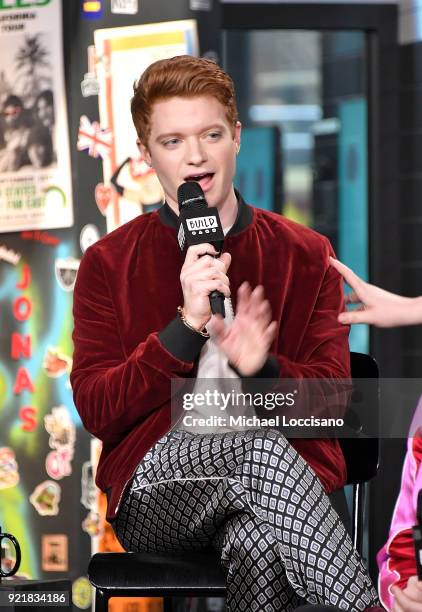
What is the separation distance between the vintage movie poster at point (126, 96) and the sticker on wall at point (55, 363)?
37cm

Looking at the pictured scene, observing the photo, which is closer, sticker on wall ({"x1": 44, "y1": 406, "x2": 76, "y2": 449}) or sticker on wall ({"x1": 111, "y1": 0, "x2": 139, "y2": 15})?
sticker on wall ({"x1": 111, "y1": 0, "x2": 139, "y2": 15})

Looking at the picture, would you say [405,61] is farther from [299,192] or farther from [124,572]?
[124,572]

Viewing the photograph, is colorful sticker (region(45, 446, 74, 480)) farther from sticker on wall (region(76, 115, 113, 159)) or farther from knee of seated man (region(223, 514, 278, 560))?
knee of seated man (region(223, 514, 278, 560))

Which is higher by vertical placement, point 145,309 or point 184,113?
point 184,113

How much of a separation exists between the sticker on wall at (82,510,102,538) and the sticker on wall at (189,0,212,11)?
1323mm

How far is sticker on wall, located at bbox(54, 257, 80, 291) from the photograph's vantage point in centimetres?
301

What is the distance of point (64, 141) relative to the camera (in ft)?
9.75

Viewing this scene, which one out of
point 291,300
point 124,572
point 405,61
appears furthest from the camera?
point 405,61

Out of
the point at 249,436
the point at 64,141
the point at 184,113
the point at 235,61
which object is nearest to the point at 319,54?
the point at 235,61

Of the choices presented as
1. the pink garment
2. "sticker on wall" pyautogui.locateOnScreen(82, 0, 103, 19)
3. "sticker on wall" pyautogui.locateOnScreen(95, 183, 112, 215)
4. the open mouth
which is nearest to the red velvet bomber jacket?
the open mouth

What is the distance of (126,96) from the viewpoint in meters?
2.92

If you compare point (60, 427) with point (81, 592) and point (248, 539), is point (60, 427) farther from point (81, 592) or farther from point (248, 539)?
point (248, 539)

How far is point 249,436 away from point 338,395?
31 cm

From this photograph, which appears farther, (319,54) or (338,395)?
(319,54)
